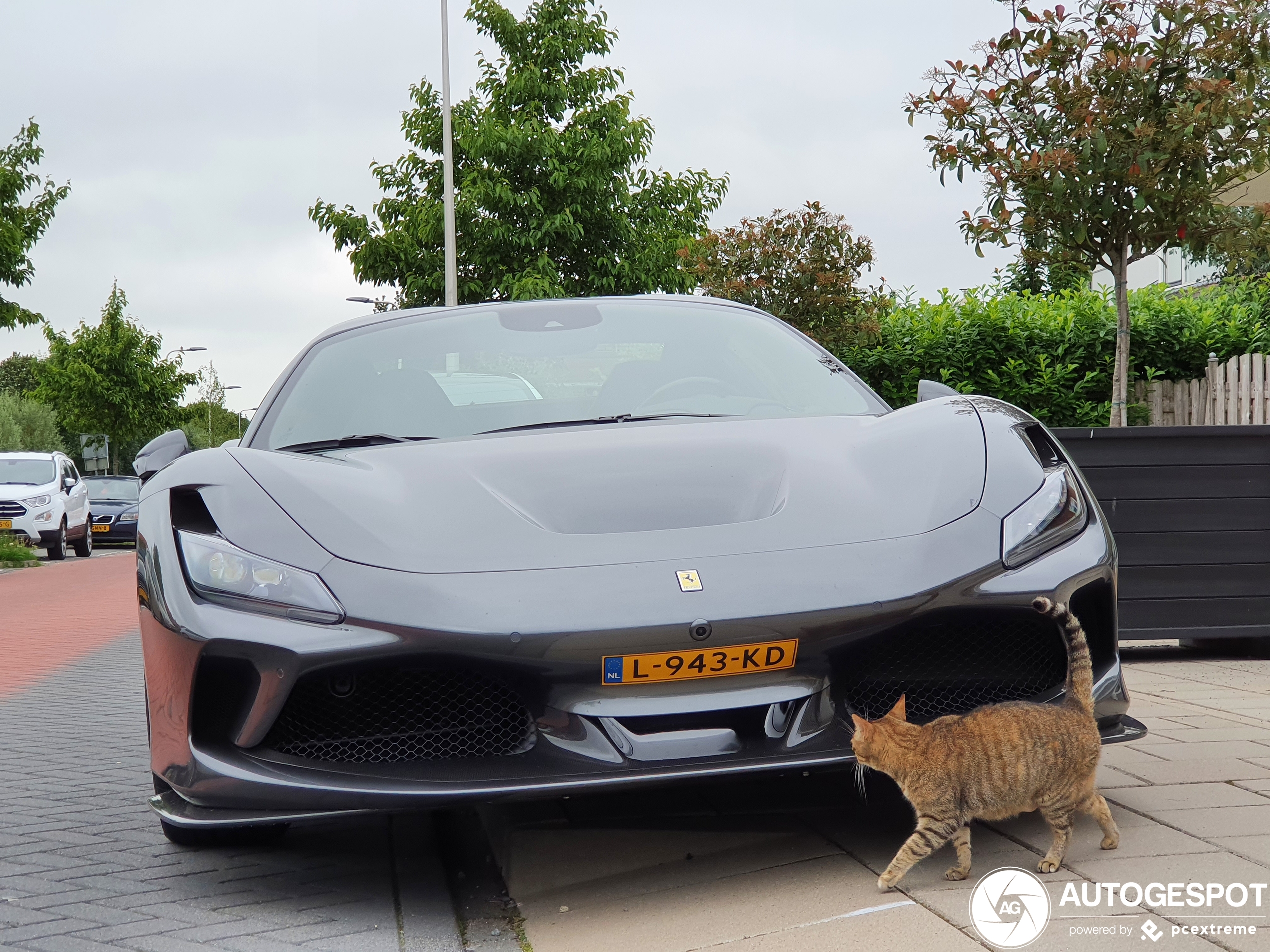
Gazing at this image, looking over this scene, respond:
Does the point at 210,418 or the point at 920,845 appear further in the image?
the point at 210,418

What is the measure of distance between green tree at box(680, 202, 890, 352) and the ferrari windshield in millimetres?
10619

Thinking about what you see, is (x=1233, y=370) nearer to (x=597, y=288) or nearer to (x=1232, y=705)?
(x=1232, y=705)

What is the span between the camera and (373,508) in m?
2.81

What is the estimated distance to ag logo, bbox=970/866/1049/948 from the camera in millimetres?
2305

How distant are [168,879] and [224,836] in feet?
0.75

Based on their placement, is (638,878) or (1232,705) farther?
(1232,705)

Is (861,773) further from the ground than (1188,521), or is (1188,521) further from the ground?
(1188,521)

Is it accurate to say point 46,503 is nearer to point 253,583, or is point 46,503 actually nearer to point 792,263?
point 792,263

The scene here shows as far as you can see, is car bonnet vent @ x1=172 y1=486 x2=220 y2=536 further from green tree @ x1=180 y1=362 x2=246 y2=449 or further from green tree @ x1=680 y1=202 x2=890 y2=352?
green tree @ x1=180 y1=362 x2=246 y2=449

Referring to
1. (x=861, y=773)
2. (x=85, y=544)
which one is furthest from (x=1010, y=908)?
(x=85, y=544)

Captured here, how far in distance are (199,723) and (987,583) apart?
5.28 ft

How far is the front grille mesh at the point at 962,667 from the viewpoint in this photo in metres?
2.74

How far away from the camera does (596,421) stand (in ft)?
11.6

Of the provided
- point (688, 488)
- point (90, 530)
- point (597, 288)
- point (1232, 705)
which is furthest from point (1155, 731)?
point (90, 530)
